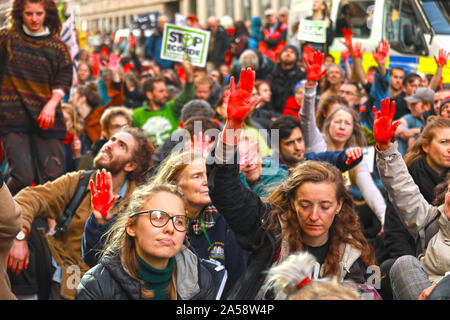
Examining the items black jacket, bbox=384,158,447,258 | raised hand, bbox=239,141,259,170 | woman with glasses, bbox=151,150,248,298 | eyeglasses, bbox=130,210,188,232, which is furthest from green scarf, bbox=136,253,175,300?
black jacket, bbox=384,158,447,258

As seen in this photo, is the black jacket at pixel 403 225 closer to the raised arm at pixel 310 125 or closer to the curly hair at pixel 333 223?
the curly hair at pixel 333 223

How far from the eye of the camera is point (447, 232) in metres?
3.76

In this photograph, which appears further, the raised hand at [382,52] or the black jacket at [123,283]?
the raised hand at [382,52]

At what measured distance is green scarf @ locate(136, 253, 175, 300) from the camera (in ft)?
10.2

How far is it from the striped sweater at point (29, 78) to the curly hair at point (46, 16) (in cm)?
6

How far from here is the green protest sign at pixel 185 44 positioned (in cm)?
959

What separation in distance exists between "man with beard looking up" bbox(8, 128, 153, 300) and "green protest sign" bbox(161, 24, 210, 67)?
4.63m

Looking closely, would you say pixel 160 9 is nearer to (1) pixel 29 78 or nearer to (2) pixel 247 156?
(1) pixel 29 78

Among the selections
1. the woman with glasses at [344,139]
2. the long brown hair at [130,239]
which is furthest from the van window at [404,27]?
the long brown hair at [130,239]

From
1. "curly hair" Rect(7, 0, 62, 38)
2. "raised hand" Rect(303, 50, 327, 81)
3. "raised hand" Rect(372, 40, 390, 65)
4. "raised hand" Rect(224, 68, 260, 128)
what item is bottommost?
"raised hand" Rect(372, 40, 390, 65)

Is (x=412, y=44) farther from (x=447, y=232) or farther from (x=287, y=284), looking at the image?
(x=287, y=284)

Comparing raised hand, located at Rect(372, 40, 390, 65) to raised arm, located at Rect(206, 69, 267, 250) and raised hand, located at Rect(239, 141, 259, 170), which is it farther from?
raised arm, located at Rect(206, 69, 267, 250)

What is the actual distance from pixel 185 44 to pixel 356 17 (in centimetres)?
334

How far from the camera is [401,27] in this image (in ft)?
34.3
